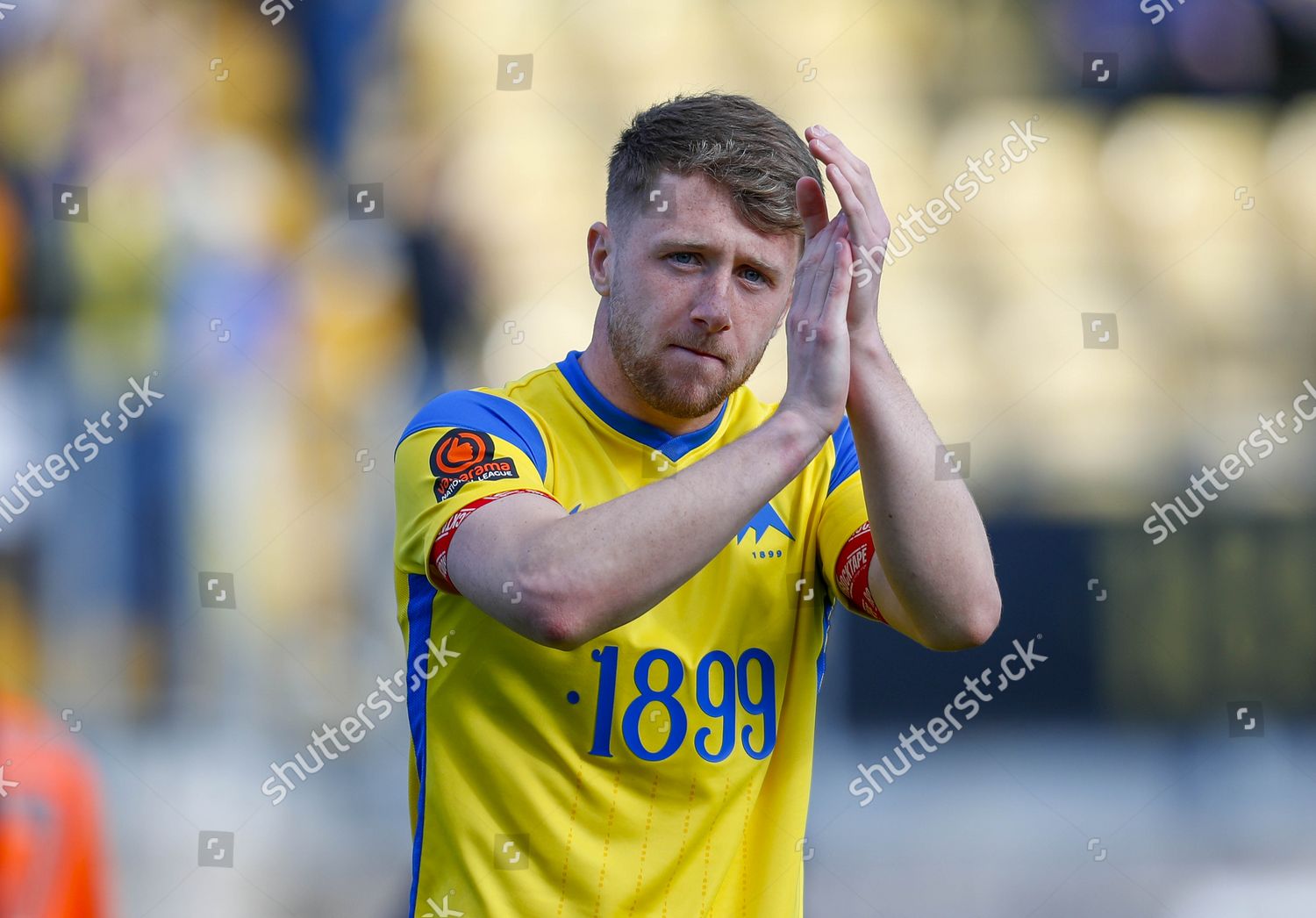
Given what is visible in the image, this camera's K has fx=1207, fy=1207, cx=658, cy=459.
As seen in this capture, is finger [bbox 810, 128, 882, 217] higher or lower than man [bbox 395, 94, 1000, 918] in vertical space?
higher

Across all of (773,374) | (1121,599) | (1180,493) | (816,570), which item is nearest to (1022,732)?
(1121,599)

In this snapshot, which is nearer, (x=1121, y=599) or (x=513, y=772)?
(x=513, y=772)

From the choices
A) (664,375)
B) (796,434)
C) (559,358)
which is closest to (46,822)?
(559,358)

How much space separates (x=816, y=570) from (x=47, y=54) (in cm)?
347

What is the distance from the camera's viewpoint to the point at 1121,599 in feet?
13.6

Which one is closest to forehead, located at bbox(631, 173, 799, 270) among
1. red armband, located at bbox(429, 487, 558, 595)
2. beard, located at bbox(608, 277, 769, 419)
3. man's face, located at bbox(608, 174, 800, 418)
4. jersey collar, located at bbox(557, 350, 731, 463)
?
man's face, located at bbox(608, 174, 800, 418)

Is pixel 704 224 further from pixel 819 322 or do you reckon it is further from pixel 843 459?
pixel 843 459

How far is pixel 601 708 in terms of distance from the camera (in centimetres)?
158

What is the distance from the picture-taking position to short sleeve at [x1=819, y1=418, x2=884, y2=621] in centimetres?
168

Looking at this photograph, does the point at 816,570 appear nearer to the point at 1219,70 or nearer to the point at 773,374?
the point at 773,374

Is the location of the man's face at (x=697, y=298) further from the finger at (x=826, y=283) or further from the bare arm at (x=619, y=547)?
the bare arm at (x=619, y=547)

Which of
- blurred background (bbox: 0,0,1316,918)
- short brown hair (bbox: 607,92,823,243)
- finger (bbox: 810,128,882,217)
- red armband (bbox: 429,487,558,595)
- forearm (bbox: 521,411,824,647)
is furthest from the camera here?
blurred background (bbox: 0,0,1316,918)

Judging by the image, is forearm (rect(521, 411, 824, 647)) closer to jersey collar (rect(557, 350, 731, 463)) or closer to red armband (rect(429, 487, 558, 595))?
red armband (rect(429, 487, 558, 595))

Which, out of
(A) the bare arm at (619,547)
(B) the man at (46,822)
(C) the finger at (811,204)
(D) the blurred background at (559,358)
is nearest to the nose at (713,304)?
(C) the finger at (811,204)
